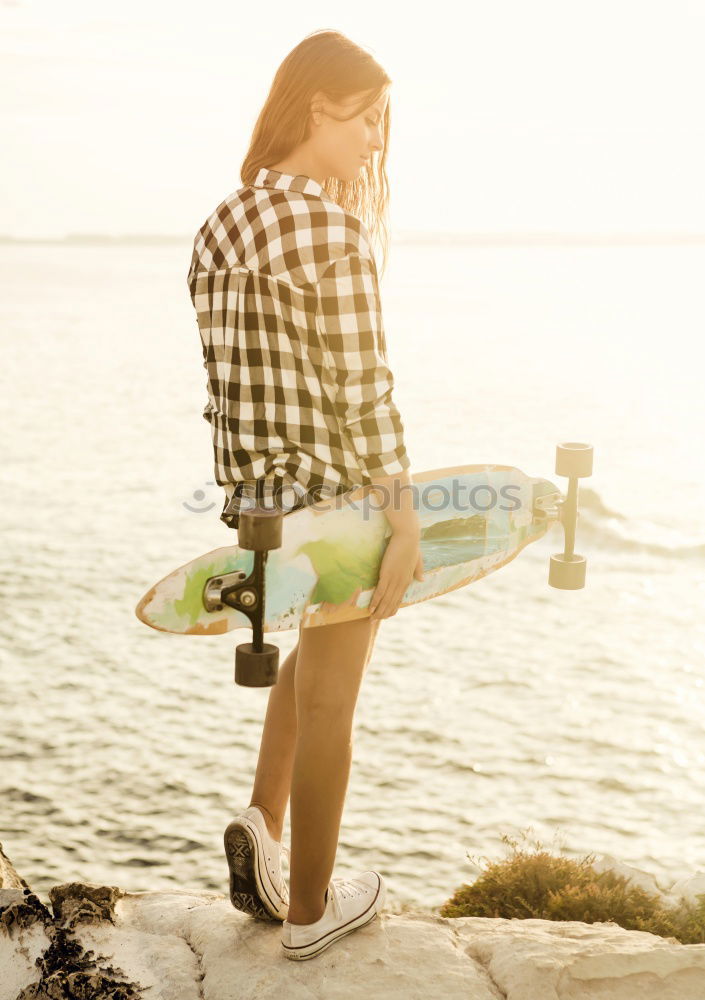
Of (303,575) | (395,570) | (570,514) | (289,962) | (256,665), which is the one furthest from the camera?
(570,514)

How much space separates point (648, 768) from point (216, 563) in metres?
6.38

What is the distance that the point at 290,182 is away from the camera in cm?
288

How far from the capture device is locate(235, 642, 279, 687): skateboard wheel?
2.94 m

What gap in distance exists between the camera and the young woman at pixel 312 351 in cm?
281

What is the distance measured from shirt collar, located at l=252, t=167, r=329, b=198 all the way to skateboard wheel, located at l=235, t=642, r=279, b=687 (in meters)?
1.26

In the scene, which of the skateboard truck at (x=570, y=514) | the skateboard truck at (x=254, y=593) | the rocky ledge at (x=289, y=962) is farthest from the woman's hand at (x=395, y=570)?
the rocky ledge at (x=289, y=962)

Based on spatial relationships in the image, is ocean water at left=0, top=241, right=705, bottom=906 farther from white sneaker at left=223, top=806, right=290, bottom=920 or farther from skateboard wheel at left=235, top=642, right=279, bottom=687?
skateboard wheel at left=235, top=642, right=279, bottom=687

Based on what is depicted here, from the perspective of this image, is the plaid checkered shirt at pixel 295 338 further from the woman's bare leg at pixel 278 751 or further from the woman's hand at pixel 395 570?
the woman's bare leg at pixel 278 751

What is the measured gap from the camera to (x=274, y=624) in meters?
3.12

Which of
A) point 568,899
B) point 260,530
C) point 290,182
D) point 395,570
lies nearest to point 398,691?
point 568,899

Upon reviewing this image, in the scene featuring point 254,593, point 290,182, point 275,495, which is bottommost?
point 254,593

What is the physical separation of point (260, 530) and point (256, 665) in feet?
1.31

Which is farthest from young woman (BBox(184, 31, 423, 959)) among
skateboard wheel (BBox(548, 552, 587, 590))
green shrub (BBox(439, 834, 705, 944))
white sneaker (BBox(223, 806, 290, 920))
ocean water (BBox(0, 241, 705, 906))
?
ocean water (BBox(0, 241, 705, 906))

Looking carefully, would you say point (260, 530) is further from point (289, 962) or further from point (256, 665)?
point (289, 962)
